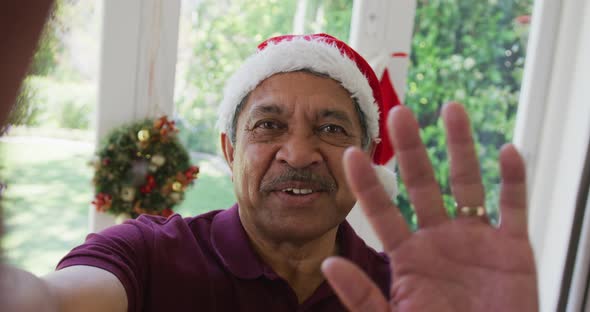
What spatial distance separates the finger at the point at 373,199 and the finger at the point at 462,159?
10 cm

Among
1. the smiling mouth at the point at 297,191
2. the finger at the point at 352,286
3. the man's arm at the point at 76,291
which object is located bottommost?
the man's arm at the point at 76,291

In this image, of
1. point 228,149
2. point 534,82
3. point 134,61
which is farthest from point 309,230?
point 534,82

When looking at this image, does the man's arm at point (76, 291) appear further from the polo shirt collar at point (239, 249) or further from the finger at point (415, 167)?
the finger at point (415, 167)

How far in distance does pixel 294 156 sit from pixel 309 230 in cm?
17

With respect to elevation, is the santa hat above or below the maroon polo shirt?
above

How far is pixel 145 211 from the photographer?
1.96 meters

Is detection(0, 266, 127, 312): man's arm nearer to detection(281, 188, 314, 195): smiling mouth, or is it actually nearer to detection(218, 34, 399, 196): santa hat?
detection(281, 188, 314, 195): smiling mouth

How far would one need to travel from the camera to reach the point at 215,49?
2.26 metres

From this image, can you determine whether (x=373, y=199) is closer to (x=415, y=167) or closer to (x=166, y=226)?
(x=415, y=167)

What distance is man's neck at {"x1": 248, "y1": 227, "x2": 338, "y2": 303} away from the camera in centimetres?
126

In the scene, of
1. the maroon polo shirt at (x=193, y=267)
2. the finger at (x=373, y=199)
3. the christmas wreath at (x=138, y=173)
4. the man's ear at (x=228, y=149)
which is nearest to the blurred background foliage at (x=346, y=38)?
the christmas wreath at (x=138, y=173)

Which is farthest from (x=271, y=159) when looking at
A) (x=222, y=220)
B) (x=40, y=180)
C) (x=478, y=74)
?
(x=478, y=74)

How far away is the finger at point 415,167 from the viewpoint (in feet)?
2.37

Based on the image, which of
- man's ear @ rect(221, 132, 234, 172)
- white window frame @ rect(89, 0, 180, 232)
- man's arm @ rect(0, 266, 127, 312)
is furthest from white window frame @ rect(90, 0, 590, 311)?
man's arm @ rect(0, 266, 127, 312)
